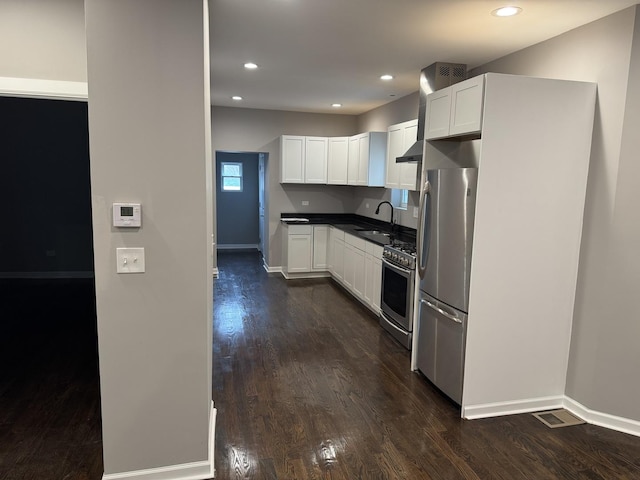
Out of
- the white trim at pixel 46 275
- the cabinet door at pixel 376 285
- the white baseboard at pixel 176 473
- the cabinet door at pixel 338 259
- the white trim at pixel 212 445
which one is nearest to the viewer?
the white baseboard at pixel 176 473

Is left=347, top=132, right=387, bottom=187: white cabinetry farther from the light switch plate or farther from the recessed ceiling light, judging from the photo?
the light switch plate

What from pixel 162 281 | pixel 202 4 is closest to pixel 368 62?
pixel 202 4

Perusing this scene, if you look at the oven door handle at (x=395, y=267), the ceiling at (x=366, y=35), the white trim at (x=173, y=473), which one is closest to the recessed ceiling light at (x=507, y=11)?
the ceiling at (x=366, y=35)

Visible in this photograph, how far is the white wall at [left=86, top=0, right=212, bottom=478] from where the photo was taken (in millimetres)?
1996

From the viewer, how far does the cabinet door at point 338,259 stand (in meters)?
6.25

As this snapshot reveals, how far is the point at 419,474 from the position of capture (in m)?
2.37

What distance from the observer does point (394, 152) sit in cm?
524

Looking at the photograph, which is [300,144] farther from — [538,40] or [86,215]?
[538,40]

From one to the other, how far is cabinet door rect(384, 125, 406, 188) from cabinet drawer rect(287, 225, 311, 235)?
1815 mm

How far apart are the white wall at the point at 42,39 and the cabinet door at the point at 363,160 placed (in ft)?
13.9

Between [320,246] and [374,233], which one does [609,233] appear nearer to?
[374,233]

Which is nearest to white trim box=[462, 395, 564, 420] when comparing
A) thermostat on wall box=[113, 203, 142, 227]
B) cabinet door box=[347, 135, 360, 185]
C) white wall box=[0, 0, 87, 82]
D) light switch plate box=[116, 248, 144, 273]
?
light switch plate box=[116, 248, 144, 273]

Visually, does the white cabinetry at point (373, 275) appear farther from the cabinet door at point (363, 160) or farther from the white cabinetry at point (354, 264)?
the cabinet door at point (363, 160)

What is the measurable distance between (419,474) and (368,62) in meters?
3.51
